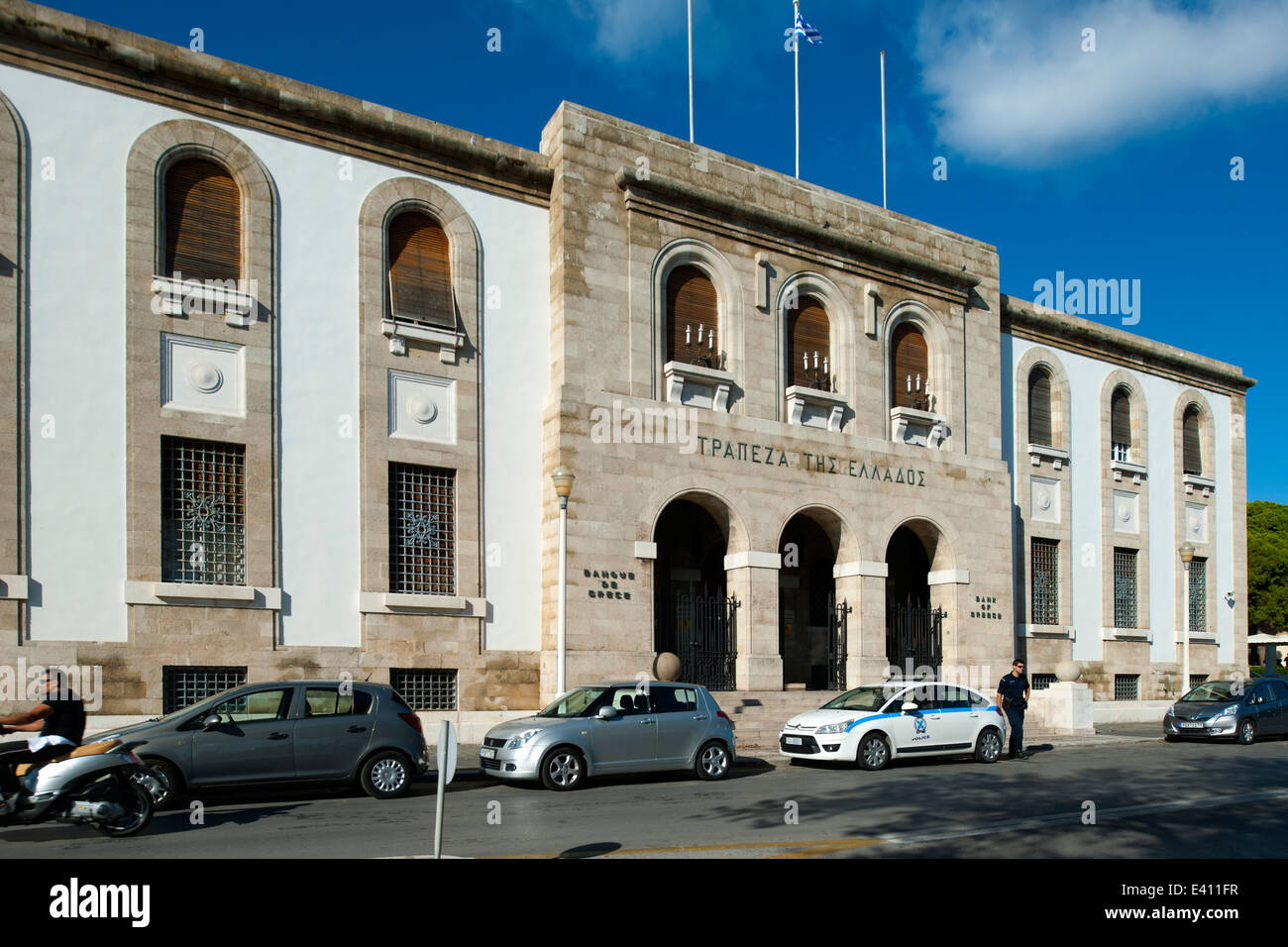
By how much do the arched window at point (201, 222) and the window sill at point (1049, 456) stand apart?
2141cm

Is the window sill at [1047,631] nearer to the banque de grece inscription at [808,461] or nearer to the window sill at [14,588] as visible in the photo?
the banque de grece inscription at [808,461]

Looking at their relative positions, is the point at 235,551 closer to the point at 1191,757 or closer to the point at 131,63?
the point at 131,63

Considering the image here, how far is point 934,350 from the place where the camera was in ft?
92.7

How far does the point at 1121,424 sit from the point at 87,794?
30.9m

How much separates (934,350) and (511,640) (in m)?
13.3

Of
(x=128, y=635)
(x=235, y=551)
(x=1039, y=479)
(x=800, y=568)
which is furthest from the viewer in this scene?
(x=1039, y=479)

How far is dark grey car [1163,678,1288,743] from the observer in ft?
77.4

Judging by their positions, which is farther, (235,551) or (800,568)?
(800,568)

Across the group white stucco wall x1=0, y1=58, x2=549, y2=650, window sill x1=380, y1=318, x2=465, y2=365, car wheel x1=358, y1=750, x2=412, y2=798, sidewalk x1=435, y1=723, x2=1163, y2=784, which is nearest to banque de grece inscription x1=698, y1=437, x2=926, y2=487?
white stucco wall x1=0, y1=58, x2=549, y2=650

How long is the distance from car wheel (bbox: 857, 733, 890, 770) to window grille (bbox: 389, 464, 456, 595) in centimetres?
807

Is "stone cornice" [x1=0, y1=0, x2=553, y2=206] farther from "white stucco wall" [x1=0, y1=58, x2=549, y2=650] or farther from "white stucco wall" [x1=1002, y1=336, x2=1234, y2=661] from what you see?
"white stucco wall" [x1=1002, y1=336, x2=1234, y2=661]

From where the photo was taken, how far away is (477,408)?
21.8 m

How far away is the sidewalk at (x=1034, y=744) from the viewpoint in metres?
17.0
